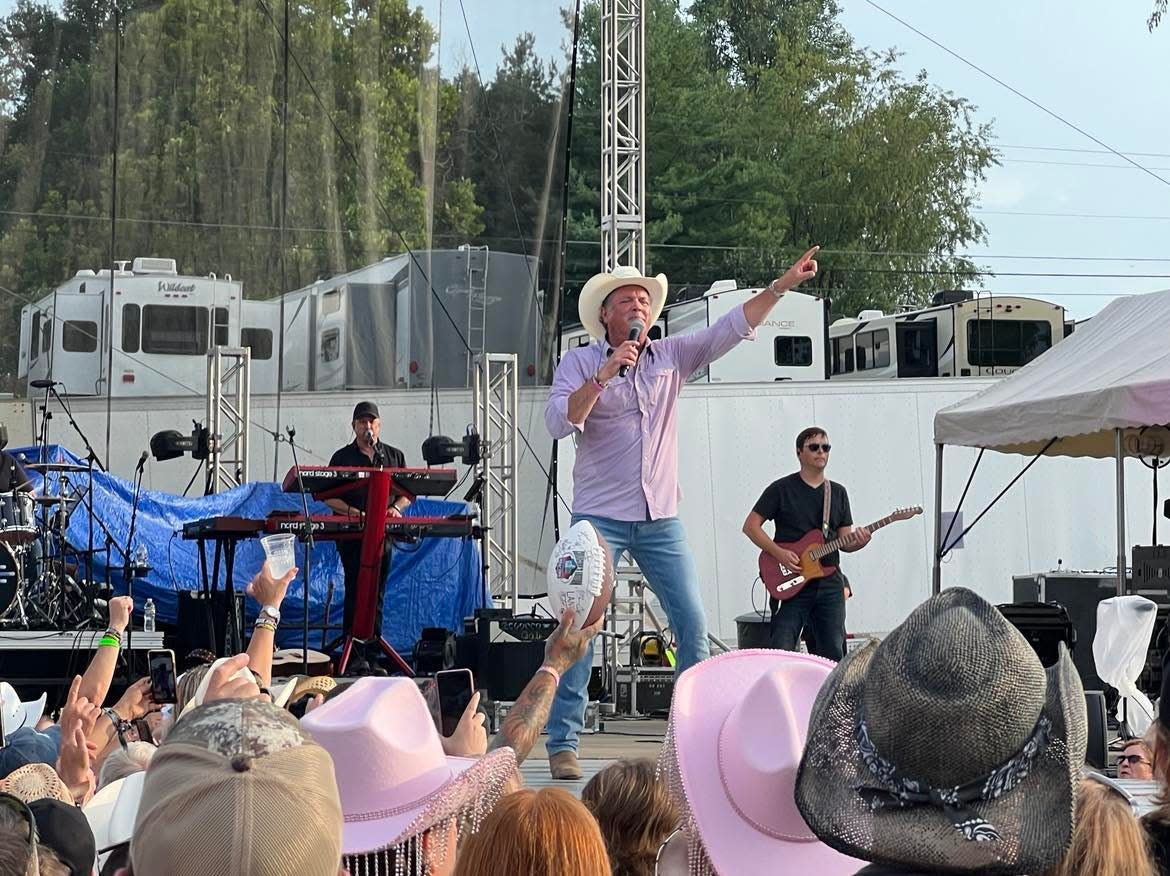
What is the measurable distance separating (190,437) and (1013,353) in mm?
10283

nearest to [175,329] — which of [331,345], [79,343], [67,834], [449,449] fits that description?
[79,343]

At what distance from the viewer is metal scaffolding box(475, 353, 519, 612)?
12.2 m

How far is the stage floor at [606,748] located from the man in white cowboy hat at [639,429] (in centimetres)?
37

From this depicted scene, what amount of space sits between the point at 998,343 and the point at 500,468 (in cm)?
864

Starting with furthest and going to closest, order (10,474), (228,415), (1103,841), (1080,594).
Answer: (228,415), (1080,594), (10,474), (1103,841)

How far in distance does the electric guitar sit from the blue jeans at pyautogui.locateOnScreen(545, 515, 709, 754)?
3.33 m

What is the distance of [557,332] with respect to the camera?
46.5 ft

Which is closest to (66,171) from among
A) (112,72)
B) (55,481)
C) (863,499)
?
(112,72)

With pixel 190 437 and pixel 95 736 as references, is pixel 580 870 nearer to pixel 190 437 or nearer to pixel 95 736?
pixel 95 736

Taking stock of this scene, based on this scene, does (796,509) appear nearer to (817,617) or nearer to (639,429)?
(817,617)

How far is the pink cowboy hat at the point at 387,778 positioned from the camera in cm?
232

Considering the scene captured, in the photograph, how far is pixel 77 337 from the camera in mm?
13516

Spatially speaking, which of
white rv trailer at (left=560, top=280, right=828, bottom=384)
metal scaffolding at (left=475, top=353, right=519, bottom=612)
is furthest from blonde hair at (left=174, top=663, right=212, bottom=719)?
white rv trailer at (left=560, top=280, right=828, bottom=384)

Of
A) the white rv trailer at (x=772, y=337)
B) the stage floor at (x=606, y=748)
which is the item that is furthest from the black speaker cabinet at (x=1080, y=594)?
the white rv trailer at (x=772, y=337)
